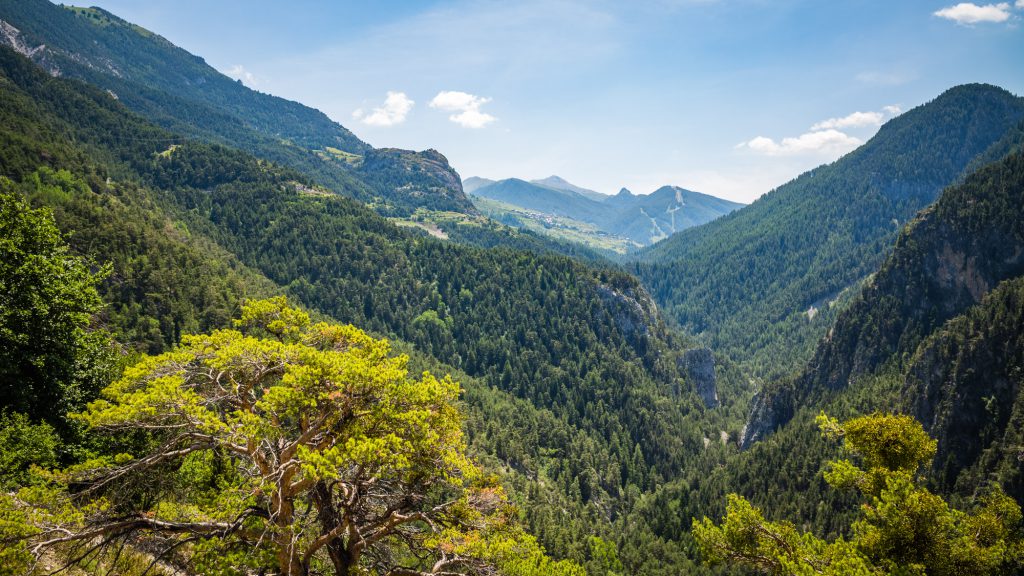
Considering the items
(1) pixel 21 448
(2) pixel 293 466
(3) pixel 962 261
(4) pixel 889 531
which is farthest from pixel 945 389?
(1) pixel 21 448

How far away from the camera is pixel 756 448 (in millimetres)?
174750

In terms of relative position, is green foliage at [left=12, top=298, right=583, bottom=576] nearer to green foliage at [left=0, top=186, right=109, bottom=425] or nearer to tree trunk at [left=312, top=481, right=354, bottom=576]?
tree trunk at [left=312, top=481, right=354, bottom=576]

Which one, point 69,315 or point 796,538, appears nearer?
point 796,538

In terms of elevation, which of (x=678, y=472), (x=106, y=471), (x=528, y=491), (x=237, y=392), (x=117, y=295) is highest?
(x=237, y=392)

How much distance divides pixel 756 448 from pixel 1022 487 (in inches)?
3417

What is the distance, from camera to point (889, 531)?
20.6m

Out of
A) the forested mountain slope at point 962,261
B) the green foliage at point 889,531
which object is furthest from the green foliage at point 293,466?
the forested mountain slope at point 962,261

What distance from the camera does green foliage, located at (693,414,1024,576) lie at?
1970cm

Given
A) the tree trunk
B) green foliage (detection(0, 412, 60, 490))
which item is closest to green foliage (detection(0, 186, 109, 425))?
green foliage (detection(0, 412, 60, 490))

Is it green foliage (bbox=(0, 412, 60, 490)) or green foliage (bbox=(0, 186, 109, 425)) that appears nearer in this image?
green foliage (bbox=(0, 412, 60, 490))

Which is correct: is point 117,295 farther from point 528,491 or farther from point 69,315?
point 528,491

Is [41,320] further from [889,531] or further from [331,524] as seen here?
[889,531]

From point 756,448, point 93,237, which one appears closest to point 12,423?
point 93,237

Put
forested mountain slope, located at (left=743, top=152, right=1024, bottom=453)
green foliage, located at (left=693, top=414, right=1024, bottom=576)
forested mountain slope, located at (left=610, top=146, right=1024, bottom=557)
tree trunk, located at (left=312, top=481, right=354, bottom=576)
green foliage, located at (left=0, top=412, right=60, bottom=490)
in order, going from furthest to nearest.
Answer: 1. forested mountain slope, located at (left=743, top=152, right=1024, bottom=453)
2. forested mountain slope, located at (left=610, top=146, right=1024, bottom=557)
3. green foliage, located at (left=0, top=412, right=60, bottom=490)
4. green foliage, located at (left=693, top=414, right=1024, bottom=576)
5. tree trunk, located at (left=312, top=481, right=354, bottom=576)
